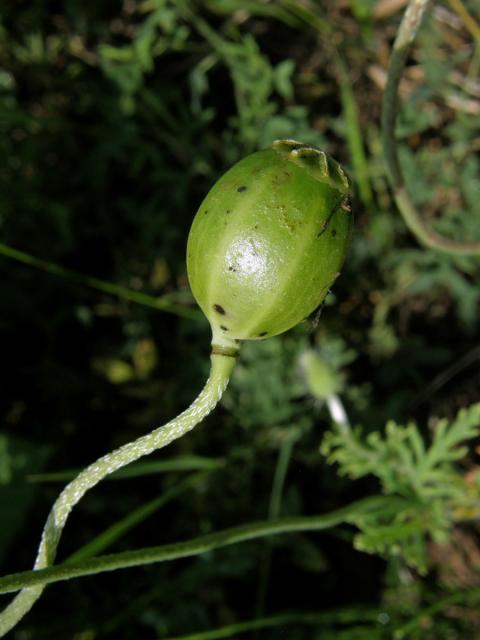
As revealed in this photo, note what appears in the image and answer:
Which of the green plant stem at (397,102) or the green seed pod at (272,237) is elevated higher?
the green plant stem at (397,102)

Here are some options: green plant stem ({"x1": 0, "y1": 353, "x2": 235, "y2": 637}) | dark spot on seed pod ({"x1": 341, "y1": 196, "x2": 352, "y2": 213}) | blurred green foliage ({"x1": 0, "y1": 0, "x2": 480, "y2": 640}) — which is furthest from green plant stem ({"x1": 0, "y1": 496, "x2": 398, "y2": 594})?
blurred green foliage ({"x1": 0, "y1": 0, "x2": 480, "y2": 640})

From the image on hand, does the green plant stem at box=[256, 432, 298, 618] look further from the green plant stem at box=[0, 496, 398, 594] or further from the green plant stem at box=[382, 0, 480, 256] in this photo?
the green plant stem at box=[382, 0, 480, 256]

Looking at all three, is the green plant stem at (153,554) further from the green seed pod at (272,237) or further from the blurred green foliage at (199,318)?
the blurred green foliage at (199,318)

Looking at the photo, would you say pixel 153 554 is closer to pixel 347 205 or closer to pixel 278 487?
pixel 347 205

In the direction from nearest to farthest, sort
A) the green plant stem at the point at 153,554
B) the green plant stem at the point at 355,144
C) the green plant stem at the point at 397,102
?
1. the green plant stem at the point at 153,554
2. the green plant stem at the point at 397,102
3. the green plant stem at the point at 355,144

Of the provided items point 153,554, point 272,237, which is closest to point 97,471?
point 153,554

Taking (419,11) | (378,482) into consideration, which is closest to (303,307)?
(419,11)

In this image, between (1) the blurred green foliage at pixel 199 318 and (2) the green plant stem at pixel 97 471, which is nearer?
(2) the green plant stem at pixel 97 471

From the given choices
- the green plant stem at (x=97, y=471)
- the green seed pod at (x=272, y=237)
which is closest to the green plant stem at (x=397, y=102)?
the green seed pod at (x=272, y=237)
